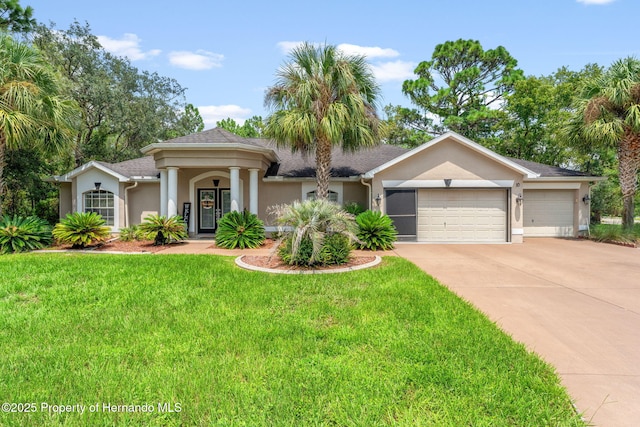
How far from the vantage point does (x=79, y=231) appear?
10539 mm

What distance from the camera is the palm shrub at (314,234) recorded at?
7617 mm

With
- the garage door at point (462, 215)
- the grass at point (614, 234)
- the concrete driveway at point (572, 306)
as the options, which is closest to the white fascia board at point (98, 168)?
the concrete driveway at point (572, 306)

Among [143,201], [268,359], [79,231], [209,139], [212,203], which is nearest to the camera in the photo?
[268,359]

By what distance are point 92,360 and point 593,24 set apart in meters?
15.0

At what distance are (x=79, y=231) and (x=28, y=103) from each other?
4.40 m

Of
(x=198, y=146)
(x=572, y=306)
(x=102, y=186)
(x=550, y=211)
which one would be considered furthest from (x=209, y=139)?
(x=550, y=211)

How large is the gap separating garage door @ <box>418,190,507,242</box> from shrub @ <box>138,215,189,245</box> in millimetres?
9689

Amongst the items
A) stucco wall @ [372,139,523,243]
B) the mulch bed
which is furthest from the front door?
stucco wall @ [372,139,523,243]

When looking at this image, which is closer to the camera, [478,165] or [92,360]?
[92,360]

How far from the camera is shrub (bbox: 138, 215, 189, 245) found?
11508 millimetres

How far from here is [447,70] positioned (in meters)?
28.5

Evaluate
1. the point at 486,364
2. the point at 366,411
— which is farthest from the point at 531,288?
the point at 366,411

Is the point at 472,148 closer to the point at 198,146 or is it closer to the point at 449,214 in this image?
the point at 449,214

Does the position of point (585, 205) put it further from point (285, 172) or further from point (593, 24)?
point (285, 172)
